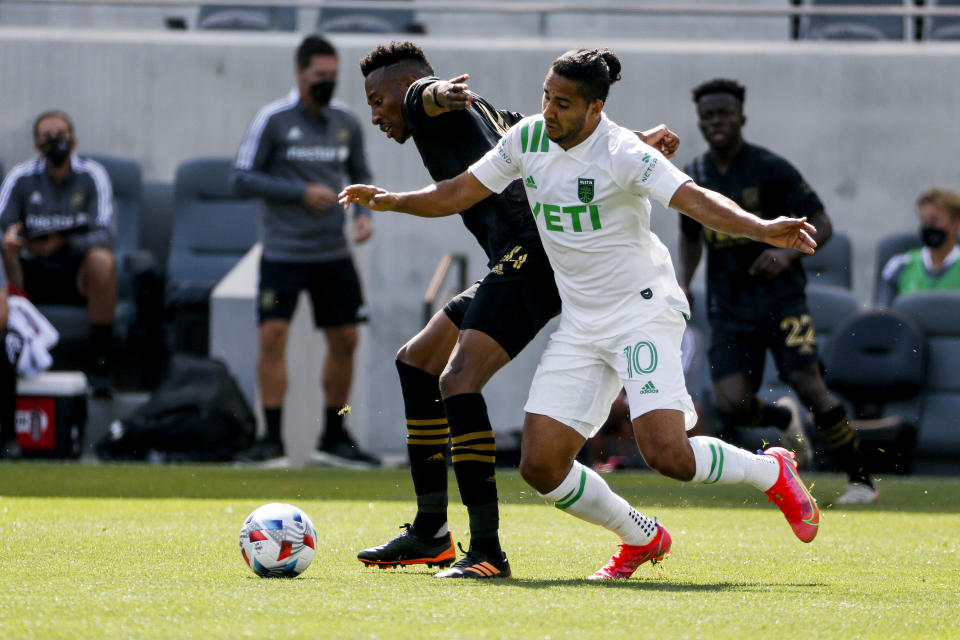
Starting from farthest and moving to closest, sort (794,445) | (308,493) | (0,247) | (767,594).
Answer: (0,247)
(794,445)
(308,493)
(767,594)

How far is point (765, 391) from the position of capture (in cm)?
1180

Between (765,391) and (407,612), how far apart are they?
7843 mm

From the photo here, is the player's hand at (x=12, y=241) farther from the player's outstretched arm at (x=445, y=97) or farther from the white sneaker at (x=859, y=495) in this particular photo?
the player's outstretched arm at (x=445, y=97)

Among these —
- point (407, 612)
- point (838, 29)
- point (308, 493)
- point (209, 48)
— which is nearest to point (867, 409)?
point (838, 29)

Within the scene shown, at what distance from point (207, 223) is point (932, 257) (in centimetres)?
581

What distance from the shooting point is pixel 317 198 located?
10.6 metres

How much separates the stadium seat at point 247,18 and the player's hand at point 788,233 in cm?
955

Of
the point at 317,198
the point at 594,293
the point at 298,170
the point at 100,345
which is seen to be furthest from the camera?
the point at 100,345

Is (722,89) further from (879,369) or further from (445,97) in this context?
(445,97)

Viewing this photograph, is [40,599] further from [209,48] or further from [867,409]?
[209,48]

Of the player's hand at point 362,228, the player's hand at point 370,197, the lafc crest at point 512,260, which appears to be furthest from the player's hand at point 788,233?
the player's hand at point 362,228

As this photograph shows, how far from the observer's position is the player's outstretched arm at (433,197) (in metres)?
5.52

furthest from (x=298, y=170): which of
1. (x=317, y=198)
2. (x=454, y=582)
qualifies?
(x=454, y=582)

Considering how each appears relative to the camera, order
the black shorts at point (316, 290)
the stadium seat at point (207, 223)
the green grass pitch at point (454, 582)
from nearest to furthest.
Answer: the green grass pitch at point (454, 582)
the black shorts at point (316, 290)
the stadium seat at point (207, 223)
